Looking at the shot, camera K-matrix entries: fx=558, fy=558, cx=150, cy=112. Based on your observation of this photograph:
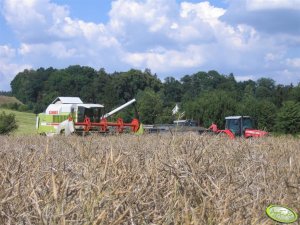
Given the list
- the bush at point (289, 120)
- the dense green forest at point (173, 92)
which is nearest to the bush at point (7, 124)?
the dense green forest at point (173, 92)

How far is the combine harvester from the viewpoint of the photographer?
2324cm

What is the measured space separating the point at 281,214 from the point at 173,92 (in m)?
117

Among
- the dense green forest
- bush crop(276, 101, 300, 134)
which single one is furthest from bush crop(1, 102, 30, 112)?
bush crop(276, 101, 300, 134)

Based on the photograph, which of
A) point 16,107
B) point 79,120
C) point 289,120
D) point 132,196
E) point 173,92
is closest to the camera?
point 132,196

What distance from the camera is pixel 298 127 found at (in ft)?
176

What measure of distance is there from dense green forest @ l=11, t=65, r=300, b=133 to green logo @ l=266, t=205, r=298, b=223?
45.5 m

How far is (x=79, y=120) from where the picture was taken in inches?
1182

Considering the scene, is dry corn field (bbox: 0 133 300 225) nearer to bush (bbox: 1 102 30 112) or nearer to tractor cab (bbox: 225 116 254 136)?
tractor cab (bbox: 225 116 254 136)

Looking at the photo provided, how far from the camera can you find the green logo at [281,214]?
218 centimetres

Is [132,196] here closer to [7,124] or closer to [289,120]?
[7,124]

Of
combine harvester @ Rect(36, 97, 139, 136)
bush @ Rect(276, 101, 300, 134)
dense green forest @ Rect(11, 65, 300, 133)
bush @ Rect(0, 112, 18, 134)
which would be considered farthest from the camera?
dense green forest @ Rect(11, 65, 300, 133)

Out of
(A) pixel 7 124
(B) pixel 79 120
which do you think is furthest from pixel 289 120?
(B) pixel 79 120

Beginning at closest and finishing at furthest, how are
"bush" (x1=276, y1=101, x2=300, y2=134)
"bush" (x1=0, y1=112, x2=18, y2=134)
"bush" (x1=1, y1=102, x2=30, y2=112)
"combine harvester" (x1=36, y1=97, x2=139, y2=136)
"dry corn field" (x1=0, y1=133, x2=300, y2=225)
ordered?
1. "dry corn field" (x1=0, y1=133, x2=300, y2=225)
2. "combine harvester" (x1=36, y1=97, x2=139, y2=136)
3. "bush" (x1=0, y1=112, x2=18, y2=134)
4. "bush" (x1=276, y1=101, x2=300, y2=134)
5. "bush" (x1=1, y1=102, x2=30, y2=112)

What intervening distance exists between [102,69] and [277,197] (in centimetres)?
12426
